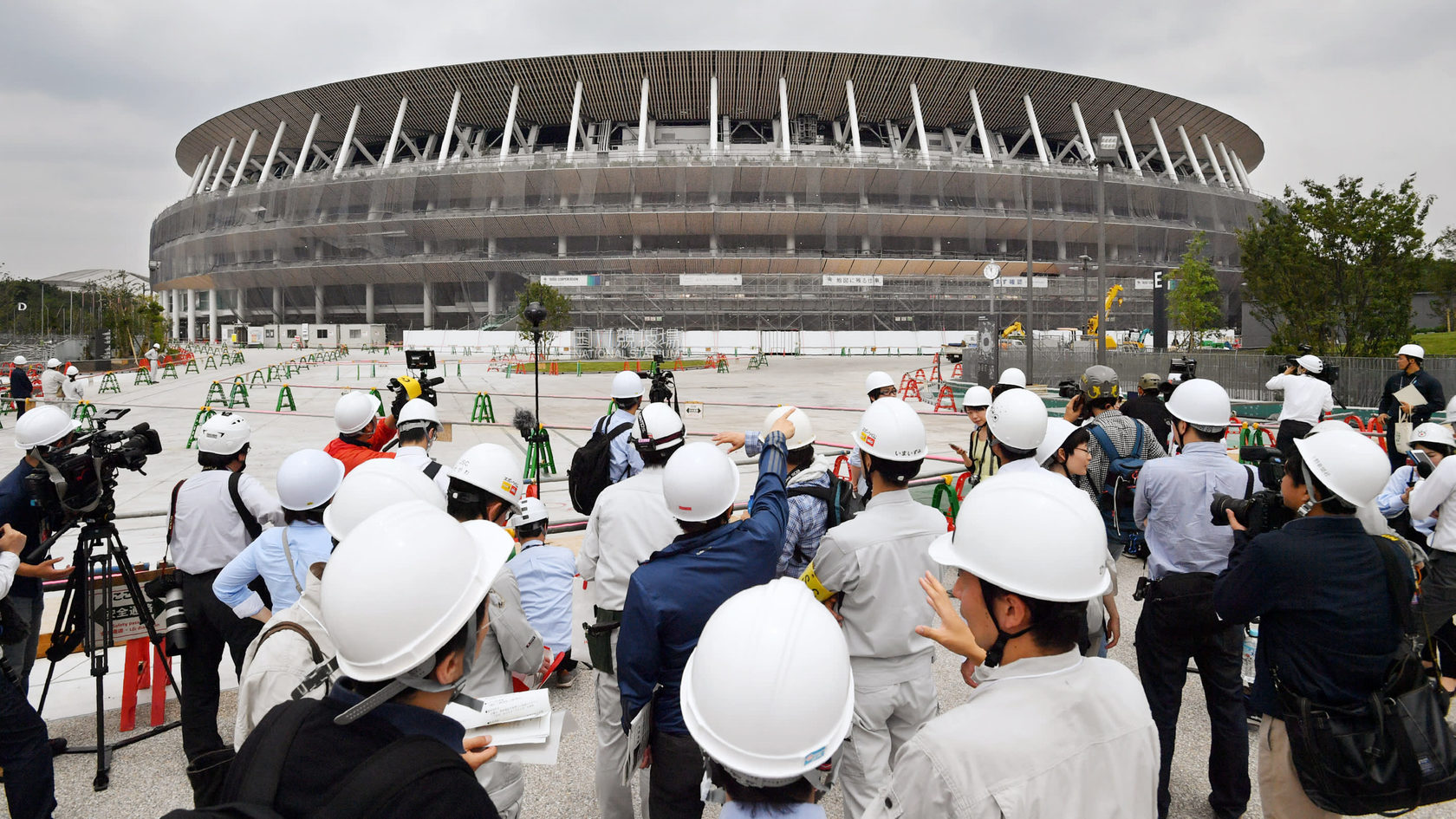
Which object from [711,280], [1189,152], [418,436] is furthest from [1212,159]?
[418,436]

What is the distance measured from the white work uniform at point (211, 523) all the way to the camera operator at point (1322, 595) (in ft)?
14.1

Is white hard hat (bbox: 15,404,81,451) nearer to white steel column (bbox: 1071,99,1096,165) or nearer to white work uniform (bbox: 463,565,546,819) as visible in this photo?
white work uniform (bbox: 463,565,546,819)

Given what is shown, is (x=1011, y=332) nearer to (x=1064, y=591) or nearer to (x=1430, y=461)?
(x=1430, y=461)

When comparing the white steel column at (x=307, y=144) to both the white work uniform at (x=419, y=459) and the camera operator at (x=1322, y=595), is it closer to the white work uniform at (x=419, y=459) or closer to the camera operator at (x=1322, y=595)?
the white work uniform at (x=419, y=459)

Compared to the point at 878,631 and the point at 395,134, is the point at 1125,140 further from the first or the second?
the point at 878,631

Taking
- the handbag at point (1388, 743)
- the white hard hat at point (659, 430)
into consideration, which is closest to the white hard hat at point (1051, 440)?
the handbag at point (1388, 743)

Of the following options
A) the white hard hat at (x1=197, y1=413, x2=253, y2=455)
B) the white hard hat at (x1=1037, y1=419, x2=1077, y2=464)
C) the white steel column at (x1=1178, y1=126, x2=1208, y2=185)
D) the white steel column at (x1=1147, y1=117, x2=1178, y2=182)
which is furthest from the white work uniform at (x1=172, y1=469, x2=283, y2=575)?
the white steel column at (x1=1178, y1=126, x2=1208, y2=185)

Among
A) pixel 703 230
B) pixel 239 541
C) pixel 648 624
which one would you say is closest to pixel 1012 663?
pixel 648 624

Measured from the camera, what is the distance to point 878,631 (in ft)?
9.11

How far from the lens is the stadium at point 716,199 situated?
56.9 metres

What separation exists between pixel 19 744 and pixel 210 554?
39.2 inches

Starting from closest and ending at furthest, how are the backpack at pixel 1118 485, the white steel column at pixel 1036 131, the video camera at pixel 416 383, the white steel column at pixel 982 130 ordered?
the backpack at pixel 1118 485, the video camera at pixel 416 383, the white steel column at pixel 982 130, the white steel column at pixel 1036 131

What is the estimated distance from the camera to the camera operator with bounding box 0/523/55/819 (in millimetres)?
3145

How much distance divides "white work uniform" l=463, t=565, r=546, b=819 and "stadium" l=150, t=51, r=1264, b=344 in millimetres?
52851
